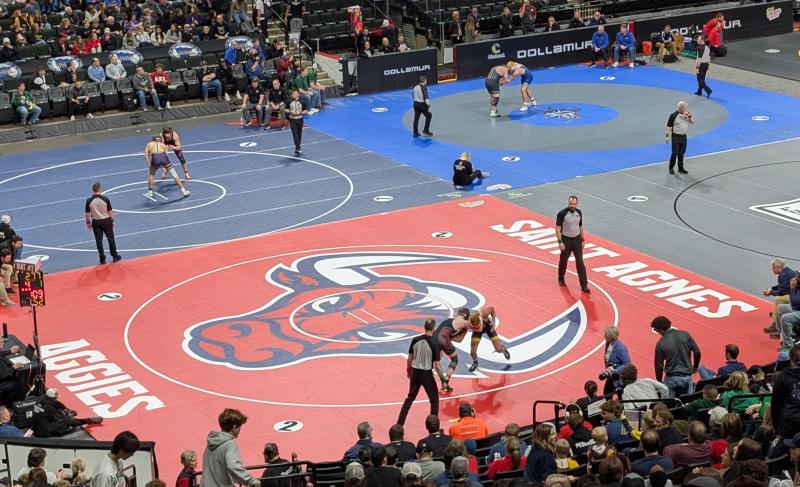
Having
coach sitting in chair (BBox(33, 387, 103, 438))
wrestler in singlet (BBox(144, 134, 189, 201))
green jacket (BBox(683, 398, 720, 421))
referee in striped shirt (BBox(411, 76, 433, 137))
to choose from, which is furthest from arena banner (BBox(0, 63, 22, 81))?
green jacket (BBox(683, 398, 720, 421))

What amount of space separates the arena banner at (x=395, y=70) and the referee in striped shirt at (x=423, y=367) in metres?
23.9

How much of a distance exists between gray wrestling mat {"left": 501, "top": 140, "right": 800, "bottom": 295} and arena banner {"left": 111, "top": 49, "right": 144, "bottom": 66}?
15.2m

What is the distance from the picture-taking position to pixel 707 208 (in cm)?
2814

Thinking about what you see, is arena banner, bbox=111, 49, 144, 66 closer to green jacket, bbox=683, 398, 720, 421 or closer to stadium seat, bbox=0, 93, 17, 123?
stadium seat, bbox=0, 93, 17, 123

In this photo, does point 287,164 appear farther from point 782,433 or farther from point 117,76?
point 782,433

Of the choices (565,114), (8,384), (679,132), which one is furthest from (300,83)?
(8,384)

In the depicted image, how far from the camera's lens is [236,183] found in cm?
3156

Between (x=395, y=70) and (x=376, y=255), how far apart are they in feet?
55.6

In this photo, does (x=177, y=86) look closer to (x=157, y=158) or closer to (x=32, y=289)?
(x=157, y=158)

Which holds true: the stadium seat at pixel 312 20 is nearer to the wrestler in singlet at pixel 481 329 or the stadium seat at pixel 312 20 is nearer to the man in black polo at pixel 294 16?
the man in black polo at pixel 294 16

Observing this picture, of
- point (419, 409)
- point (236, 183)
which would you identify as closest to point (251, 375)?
point (419, 409)

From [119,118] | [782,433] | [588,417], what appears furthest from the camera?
[119,118]

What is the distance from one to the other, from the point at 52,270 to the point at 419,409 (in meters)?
10.4

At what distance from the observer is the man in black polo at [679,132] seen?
29.6 m
